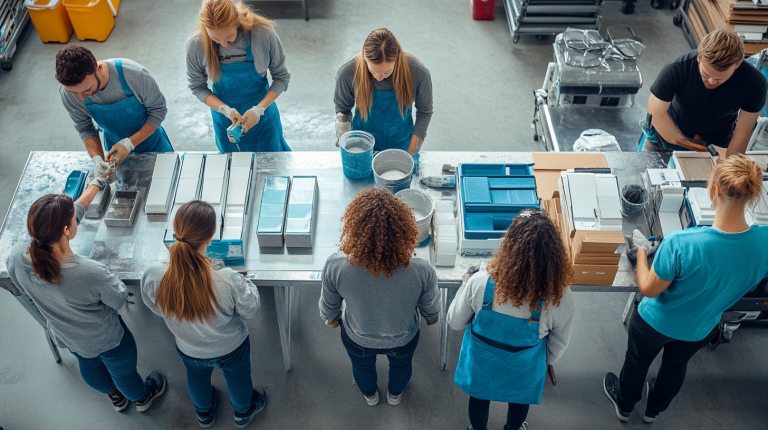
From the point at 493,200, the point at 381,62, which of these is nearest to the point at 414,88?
the point at 381,62

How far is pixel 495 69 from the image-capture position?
566cm

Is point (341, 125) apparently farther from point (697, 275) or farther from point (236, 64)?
point (697, 275)

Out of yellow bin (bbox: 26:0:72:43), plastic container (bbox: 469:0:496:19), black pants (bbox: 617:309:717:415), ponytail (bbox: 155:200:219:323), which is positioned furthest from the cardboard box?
yellow bin (bbox: 26:0:72:43)

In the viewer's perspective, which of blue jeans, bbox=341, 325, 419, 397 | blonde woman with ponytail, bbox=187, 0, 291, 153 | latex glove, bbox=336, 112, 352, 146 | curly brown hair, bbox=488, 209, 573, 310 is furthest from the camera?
latex glove, bbox=336, 112, 352, 146

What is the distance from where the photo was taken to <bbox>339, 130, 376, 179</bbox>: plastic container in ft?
10.3

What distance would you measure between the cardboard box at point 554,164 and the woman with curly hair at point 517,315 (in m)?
1.03

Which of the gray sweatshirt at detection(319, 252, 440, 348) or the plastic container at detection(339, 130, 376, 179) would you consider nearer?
the gray sweatshirt at detection(319, 252, 440, 348)

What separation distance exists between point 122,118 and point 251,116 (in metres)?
0.74

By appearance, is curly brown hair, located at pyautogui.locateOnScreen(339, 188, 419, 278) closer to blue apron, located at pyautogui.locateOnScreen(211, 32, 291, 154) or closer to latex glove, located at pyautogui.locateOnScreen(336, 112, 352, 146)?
latex glove, located at pyautogui.locateOnScreen(336, 112, 352, 146)

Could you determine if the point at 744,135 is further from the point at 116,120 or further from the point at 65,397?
the point at 65,397

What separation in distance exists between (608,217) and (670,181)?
565 millimetres

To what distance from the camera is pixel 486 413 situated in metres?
2.83

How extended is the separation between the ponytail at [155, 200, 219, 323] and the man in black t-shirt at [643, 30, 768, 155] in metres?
2.56

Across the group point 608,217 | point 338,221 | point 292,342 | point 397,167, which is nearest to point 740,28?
point 608,217
